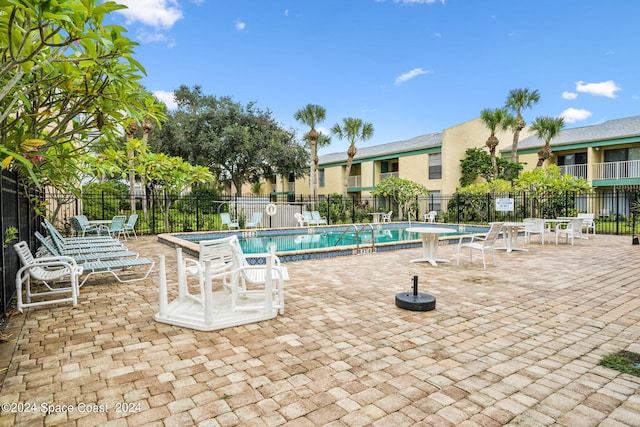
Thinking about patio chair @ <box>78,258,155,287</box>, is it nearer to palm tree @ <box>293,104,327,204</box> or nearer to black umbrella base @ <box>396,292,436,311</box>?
black umbrella base @ <box>396,292,436,311</box>

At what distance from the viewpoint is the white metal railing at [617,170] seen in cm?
1980

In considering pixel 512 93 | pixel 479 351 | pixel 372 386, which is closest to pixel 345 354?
pixel 372 386

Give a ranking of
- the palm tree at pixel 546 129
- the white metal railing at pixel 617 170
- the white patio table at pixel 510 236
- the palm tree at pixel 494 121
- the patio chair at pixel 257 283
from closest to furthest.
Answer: the patio chair at pixel 257 283 < the white patio table at pixel 510 236 < the white metal railing at pixel 617 170 < the palm tree at pixel 546 129 < the palm tree at pixel 494 121

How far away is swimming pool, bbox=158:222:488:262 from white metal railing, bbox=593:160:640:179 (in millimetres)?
9650

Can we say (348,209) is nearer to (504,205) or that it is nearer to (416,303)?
(504,205)

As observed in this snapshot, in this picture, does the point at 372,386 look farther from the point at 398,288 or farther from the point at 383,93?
the point at 383,93

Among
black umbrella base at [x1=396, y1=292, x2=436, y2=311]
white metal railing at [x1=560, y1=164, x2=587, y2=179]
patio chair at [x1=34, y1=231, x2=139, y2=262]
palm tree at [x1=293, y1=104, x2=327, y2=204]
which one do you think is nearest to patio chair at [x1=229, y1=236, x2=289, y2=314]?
black umbrella base at [x1=396, y1=292, x2=436, y2=311]

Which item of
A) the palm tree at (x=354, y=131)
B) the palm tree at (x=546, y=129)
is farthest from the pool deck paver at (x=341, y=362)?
the palm tree at (x=354, y=131)

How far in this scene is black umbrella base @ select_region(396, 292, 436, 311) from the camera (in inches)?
172

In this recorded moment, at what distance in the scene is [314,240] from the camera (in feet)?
46.3

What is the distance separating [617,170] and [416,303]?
22.1 metres

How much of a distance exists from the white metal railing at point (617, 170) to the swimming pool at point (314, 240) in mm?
9650

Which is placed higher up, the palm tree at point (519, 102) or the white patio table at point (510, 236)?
the palm tree at point (519, 102)

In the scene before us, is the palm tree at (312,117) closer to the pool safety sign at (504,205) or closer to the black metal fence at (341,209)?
the black metal fence at (341,209)
